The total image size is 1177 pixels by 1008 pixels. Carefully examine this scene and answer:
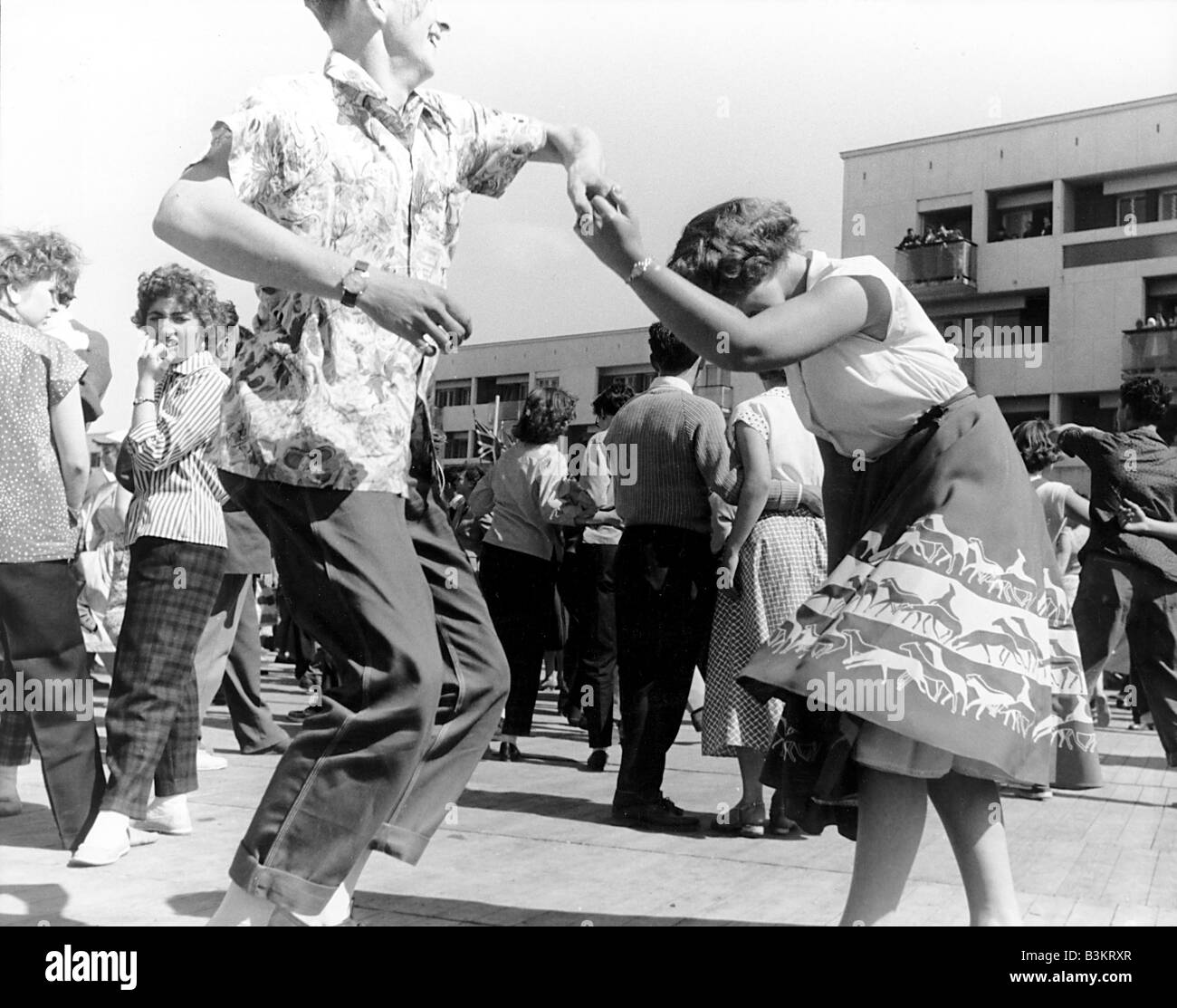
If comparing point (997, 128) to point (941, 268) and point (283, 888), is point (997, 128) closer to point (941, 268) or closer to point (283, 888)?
point (941, 268)

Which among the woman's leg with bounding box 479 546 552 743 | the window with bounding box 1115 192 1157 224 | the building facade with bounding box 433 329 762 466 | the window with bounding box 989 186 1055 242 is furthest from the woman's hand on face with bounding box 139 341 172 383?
the window with bounding box 989 186 1055 242

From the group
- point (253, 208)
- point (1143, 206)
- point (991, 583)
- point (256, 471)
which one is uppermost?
point (1143, 206)

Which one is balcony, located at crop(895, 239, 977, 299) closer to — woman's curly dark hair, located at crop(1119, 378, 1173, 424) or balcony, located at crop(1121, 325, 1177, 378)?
balcony, located at crop(1121, 325, 1177, 378)

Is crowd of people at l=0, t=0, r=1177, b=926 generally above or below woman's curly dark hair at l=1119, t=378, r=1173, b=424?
below

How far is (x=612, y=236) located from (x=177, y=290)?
8.01 ft

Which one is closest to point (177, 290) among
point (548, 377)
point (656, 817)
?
point (656, 817)

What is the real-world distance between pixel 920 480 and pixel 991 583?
9.8 inches

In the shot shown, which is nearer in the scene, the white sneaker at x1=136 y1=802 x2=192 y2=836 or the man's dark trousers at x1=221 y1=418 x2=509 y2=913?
the man's dark trousers at x1=221 y1=418 x2=509 y2=913

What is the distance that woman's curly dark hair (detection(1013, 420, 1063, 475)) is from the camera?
21.2 ft

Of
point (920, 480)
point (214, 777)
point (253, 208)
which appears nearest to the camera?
point (253, 208)

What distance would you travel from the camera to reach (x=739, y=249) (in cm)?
280

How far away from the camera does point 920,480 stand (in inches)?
100
